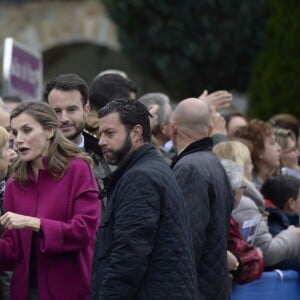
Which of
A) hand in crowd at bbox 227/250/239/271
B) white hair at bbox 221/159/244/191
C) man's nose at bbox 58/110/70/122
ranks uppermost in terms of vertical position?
man's nose at bbox 58/110/70/122


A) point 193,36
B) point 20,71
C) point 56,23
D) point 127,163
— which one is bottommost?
point 127,163

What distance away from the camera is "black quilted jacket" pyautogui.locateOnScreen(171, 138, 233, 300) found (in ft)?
22.5

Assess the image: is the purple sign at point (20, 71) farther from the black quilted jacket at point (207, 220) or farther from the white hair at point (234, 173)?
the black quilted jacket at point (207, 220)

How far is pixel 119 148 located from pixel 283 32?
11.4m

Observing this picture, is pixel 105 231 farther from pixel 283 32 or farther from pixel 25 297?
pixel 283 32

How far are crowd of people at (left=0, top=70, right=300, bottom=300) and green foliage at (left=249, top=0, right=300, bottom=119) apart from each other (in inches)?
357

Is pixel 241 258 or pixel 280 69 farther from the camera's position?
pixel 280 69

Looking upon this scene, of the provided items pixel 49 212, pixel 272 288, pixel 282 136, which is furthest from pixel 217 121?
pixel 49 212

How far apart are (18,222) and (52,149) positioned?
577 mm

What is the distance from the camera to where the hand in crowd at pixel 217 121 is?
27.2ft

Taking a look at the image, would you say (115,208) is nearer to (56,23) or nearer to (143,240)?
(143,240)

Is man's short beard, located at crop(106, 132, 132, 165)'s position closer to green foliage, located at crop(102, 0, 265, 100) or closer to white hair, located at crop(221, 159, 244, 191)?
white hair, located at crop(221, 159, 244, 191)

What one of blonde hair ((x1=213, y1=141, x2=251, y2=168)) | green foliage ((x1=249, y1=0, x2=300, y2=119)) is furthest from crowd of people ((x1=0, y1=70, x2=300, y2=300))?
green foliage ((x1=249, y1=0, x2=300, y2=119))

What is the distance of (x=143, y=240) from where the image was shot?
5.88 meters
